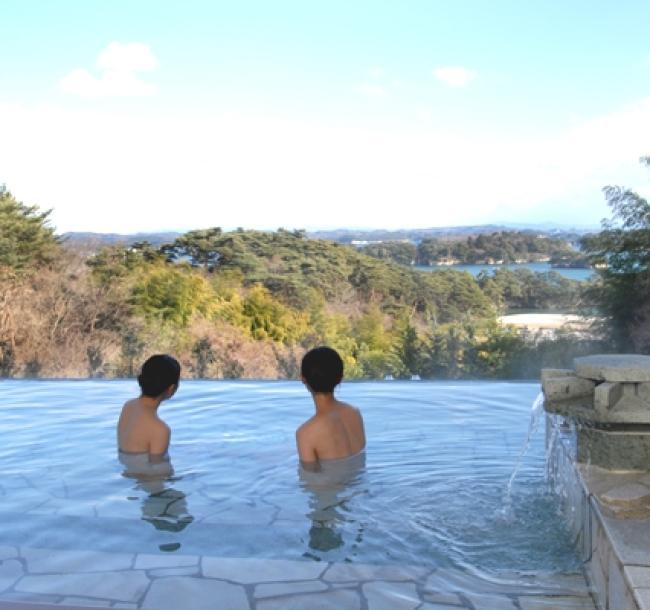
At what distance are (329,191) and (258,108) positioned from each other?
759 centimetres

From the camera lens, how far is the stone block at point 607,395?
3.10 m

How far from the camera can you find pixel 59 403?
23.1 feet

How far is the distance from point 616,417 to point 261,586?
4.77ft

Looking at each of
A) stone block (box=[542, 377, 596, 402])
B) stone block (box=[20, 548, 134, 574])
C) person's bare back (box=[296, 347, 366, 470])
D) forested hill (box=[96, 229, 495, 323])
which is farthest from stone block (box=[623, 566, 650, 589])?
forested hill (box=[96, 229, 495, 323])

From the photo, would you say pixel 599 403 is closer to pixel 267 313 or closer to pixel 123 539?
pixel 123 539

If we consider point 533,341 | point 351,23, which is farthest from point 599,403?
point 351,23

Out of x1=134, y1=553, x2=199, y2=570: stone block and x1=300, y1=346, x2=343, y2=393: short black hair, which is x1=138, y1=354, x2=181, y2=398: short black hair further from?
x1=134, y1=553, x2=199, y2=570: stone block

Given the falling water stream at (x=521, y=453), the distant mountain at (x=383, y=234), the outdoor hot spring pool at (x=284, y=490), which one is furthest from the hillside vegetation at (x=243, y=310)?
the falling water stream at (x=521, y=453)

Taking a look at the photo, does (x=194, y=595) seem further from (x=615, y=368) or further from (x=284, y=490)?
(x=615, y=368)

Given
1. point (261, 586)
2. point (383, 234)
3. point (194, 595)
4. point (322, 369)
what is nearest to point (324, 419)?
point (322, 369)

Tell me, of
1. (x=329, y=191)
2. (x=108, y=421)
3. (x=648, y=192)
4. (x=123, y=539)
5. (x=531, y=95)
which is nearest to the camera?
(x=123, y=539)

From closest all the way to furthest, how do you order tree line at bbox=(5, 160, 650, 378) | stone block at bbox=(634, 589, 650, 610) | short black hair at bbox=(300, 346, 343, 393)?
stone block at bbox=(634, 589, 650, 610) → short black hair at bbox=(300, 346, 343, 393) → tree line at bbox=(5, 160, 650, 378)

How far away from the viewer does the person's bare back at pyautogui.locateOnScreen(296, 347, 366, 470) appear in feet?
14.0

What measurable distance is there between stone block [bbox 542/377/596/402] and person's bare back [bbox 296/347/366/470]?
47.7 inches
